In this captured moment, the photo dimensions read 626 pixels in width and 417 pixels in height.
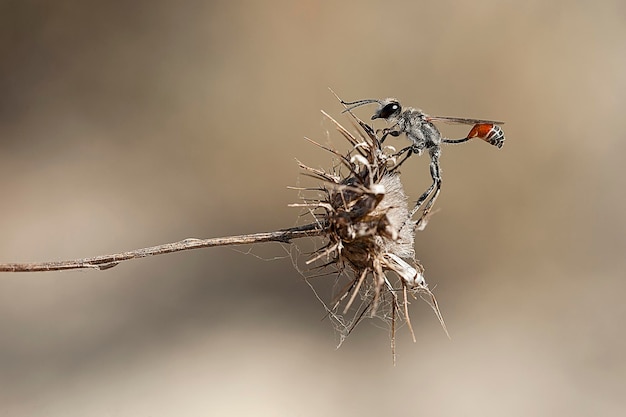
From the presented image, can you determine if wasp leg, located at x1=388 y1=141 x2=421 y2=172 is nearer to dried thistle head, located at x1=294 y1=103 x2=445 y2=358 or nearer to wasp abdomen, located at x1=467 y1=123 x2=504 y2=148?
dried thistle head, located at x1=294 y1=103 x2=445 y2=358

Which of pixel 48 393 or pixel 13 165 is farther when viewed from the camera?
pixel 13 165

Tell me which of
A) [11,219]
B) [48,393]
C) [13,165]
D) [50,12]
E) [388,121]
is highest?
[50,12]

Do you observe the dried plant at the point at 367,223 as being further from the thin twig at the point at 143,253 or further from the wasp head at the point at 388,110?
the wasp head at the point at 388,110

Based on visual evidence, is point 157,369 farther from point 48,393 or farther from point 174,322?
point 48,393

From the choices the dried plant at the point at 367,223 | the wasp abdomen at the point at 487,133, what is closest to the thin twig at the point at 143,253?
the dried plant at the point at 367,223

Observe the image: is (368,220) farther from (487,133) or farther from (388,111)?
(487,133)

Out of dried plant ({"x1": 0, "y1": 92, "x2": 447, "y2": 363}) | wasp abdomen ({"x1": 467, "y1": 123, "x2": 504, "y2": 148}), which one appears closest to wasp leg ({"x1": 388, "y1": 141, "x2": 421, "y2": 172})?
dried plant ({"x1": 0, "y1": 92, "x2": 447, "y2": 363})

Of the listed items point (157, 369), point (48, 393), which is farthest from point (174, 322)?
point (48, 393)

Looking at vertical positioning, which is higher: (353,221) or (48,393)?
(353,221)

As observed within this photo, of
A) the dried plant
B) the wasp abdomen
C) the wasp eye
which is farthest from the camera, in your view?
the wasp abdomen
